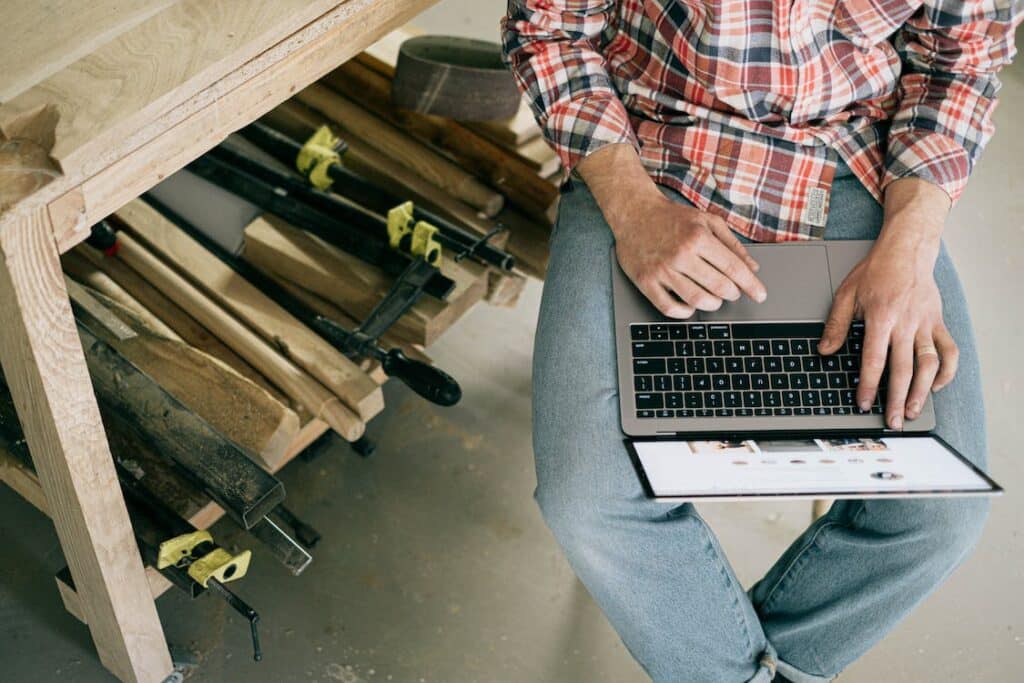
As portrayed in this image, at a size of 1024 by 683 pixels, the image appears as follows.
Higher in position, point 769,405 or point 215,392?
point 769,405

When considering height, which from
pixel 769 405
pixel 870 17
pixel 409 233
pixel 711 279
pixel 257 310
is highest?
pixel 870 17

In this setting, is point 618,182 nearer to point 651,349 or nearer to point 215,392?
point 651,349

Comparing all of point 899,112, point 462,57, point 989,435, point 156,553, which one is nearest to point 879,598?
point 899,112

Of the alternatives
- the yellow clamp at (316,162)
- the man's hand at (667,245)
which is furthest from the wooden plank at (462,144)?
the man's hand at (667,245)

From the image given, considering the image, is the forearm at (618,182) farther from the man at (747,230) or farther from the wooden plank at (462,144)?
the wooden plank at (462,144)

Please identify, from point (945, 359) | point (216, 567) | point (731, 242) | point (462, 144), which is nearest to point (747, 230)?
point (731, 242)

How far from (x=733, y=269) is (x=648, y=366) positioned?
Answer: 152mm

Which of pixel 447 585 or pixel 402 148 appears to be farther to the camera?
pixel 402 148

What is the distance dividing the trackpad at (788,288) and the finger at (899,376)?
3.8 inches

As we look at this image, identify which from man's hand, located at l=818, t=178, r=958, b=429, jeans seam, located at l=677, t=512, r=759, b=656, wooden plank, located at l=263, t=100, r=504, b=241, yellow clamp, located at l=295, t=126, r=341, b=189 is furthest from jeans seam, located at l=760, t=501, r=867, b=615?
yellow clamp, located at l=295, t=126, r=341, b=189

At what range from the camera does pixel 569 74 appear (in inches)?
53.7

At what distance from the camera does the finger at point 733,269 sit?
4.18 ft

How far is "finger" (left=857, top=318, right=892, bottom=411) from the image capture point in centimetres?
124

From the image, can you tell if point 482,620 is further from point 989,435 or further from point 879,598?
point 989,435
